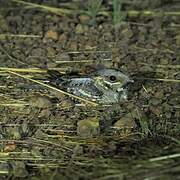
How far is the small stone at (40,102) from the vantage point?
2.79m

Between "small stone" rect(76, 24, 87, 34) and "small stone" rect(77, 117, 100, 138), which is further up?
"small stone" rect(76, 24, 87, 34)

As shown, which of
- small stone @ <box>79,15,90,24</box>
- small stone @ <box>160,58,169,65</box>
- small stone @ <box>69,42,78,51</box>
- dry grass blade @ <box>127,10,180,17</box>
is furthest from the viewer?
dry grass blade @ <box>127,10,180,17</box>

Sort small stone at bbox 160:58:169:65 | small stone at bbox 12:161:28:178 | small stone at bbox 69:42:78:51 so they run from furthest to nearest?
small stone at bbox 69:42:78:51, small stone at bbox 160:58:169:65, small stone at bbox 12:161:28:178

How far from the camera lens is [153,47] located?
3.38 metres

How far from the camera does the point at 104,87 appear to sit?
112 inches

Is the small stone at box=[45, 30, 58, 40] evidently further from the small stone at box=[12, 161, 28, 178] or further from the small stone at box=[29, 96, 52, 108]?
the small stone at box=[12, 161, 28, 178]

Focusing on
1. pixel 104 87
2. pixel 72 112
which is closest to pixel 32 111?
pixel 72 112

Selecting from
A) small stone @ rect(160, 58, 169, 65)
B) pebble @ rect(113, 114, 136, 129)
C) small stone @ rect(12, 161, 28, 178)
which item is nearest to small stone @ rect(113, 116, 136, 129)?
pebble @ rect(113, 114, 136, 129)

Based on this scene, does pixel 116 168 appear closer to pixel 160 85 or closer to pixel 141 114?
pixel 141 114

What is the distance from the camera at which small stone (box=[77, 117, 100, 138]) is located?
2605mm

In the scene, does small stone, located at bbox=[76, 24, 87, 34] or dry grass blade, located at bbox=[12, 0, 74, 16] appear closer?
small stone, located at bbox=[76, 24, 87, 34]

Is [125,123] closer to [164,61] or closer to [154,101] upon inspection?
[154,101]

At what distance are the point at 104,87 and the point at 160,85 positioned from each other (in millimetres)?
338

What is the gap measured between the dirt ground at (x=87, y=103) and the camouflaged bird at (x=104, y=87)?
0.06 metres
